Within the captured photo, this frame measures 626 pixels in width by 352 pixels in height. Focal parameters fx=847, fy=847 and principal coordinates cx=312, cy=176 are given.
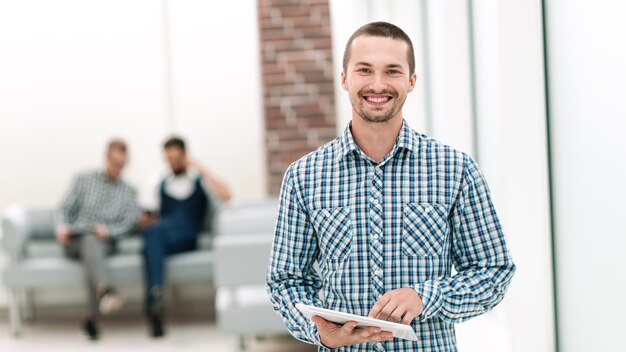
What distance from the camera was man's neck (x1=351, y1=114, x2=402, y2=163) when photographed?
1.62 metres

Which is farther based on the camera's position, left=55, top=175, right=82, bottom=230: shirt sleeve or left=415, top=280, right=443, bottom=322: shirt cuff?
left=55, top=175, right=82, bottom=230: shirt sleeve

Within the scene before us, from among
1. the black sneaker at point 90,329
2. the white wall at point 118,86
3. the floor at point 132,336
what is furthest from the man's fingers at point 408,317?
the white wall at point 118,86

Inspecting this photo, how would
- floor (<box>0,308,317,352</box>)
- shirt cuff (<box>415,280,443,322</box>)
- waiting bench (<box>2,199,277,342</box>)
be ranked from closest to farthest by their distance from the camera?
shirt cuff (<box>415,280,443,322</box>), floor (<box>0,308,317,352</box>), waiting bench (<box>2,199,277,342</box>)

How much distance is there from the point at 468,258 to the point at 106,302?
15.2 feet

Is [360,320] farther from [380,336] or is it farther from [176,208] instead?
[176,208]

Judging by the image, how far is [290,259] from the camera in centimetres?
166

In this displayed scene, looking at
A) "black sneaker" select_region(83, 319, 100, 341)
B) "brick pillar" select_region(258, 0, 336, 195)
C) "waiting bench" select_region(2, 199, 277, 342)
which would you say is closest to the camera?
"black sneaker" select_region(83, 319, 100, 341)

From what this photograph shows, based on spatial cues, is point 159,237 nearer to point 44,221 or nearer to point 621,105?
point 44,221

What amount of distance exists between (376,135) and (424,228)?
0.65 feet

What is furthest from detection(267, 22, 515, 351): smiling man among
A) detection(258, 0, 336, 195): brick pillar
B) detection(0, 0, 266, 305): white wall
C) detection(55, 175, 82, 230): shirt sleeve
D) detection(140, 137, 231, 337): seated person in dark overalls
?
detection(0, 0, 266, 305): white wall

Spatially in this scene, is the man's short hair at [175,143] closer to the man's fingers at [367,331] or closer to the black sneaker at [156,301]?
the black sneaker at [156,301]

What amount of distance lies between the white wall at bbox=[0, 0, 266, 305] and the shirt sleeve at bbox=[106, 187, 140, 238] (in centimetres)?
101

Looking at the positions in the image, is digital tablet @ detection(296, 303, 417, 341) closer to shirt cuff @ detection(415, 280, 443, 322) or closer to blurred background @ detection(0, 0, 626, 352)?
shirt cuff @ detection(415, 280, 443, 322)

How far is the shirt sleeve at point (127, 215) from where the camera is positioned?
20.8 feet
